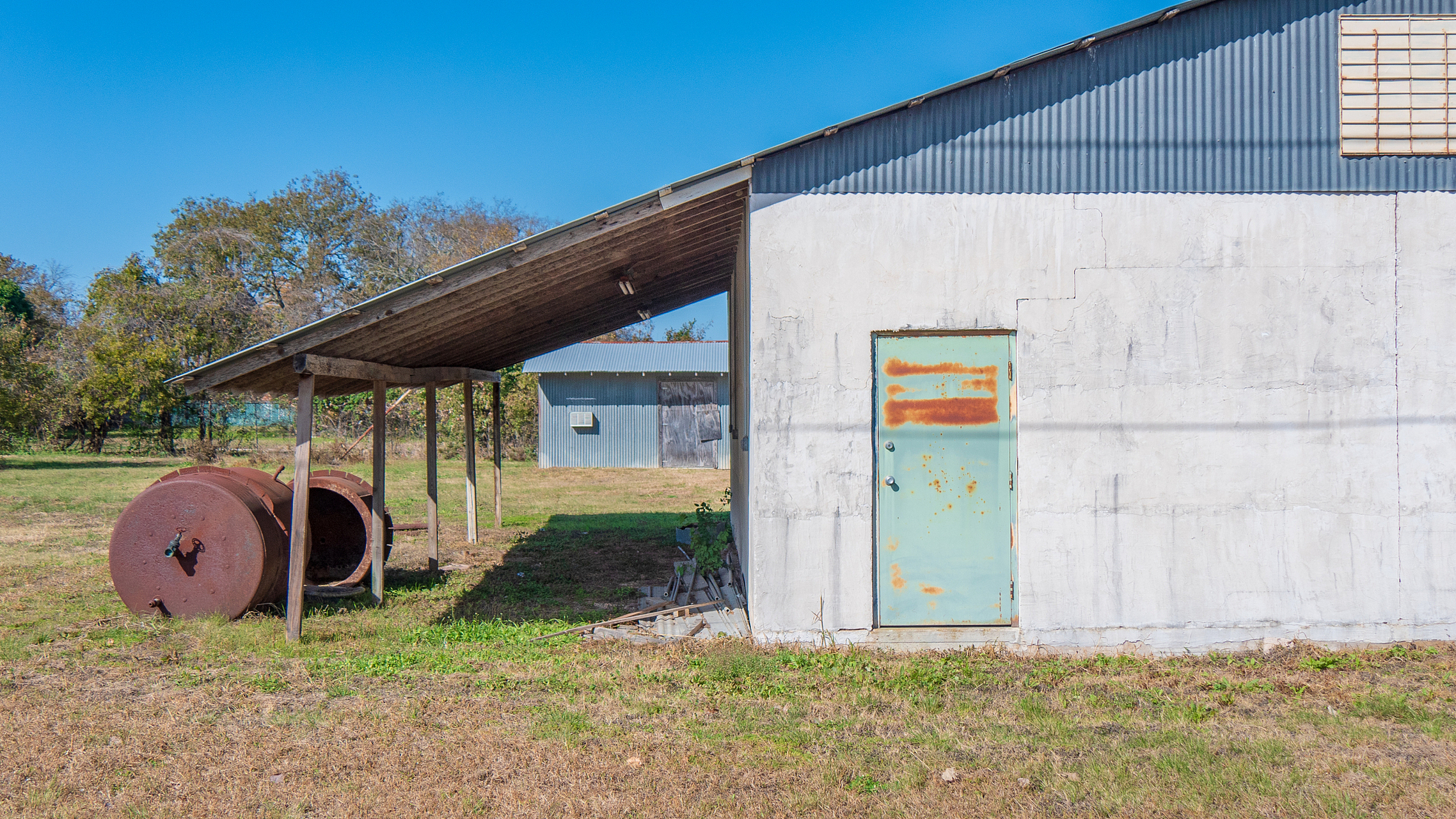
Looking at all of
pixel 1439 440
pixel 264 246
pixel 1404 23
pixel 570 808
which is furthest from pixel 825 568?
pixel 264 246

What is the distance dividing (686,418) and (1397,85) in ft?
61.1

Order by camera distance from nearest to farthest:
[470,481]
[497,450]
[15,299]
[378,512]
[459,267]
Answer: [459,267] → [378,512] → [470,481] → [497,450] → [15,299]

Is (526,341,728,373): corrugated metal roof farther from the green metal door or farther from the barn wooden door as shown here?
the green metal door

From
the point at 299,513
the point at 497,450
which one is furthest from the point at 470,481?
the point at 299,513

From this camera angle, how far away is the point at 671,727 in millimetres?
4910

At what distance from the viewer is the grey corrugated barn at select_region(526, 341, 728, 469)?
77.5 ft

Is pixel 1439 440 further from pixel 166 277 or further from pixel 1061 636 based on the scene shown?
pixel 166 277

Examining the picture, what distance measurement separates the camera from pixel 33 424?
25.2 meters

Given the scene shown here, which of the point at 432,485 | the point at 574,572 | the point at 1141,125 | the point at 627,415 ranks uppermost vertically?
the point at 1141,125

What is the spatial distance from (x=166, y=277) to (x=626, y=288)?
30.6 metres

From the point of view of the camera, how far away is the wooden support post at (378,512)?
832cm

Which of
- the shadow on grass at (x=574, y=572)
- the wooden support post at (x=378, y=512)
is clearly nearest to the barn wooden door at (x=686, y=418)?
the shadow on grass at (x=574, y=572)

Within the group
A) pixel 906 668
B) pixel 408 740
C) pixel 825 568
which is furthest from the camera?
pixel 825 568

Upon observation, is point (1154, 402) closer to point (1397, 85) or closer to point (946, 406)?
point (946, 406)
